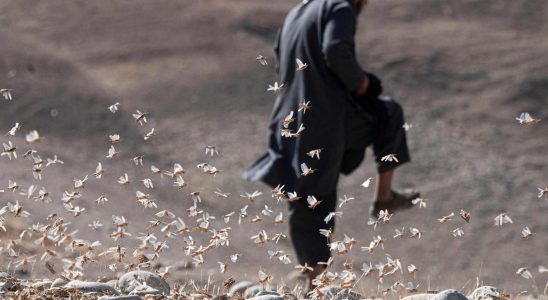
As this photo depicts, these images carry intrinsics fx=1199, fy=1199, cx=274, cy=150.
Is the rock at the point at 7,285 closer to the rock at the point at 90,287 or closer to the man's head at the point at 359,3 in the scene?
the rock at the point at 90,287

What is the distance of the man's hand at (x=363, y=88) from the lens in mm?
5328

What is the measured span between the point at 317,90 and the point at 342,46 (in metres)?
0.28

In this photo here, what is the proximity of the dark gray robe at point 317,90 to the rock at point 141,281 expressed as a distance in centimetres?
140

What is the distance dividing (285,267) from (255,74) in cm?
471

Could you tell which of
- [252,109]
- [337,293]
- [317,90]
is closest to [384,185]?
[317,90]

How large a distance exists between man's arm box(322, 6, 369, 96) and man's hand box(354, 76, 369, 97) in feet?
0.08

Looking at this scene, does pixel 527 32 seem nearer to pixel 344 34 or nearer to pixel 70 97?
pixel 70 97

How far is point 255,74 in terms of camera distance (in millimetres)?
12289

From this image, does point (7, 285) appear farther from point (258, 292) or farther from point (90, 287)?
point (258, 292)

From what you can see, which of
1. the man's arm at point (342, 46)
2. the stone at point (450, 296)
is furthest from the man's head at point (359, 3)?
the stone at point (450, 296)

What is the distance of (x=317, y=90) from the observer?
5375 millimetres

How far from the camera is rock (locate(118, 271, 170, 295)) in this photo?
405cm

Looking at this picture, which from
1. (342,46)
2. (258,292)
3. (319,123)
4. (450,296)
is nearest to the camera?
(450,296)

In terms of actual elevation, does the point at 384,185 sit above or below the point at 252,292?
below
